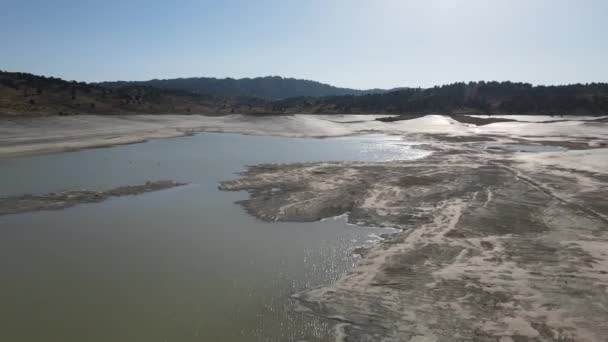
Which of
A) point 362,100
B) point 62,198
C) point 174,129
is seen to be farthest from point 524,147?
point 362,100

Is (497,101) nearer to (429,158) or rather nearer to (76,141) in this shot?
(429,158)

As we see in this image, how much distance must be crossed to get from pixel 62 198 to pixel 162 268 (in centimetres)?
835

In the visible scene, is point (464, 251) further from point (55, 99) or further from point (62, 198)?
point (55, 99)

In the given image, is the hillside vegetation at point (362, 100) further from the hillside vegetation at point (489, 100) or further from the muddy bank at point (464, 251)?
the muddy bank at point (464, 251)

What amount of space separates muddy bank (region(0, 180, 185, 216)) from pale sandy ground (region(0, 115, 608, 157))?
11.8m

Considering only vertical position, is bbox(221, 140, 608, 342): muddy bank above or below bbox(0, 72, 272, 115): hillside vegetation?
below

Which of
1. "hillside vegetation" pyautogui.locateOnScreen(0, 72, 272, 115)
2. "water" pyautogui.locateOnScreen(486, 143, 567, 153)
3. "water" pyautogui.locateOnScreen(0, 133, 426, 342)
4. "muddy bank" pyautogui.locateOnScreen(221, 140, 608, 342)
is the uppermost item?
"hillside vegetation" pyautogui.locateOnScreen(0, 72, 272, 115)

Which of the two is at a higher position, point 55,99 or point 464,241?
point 55,99

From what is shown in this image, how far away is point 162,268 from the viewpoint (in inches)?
368

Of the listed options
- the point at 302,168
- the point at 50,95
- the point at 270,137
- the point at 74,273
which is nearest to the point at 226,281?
the point at 74,273

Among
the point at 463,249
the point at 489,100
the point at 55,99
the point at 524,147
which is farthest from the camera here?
the point at 489,100

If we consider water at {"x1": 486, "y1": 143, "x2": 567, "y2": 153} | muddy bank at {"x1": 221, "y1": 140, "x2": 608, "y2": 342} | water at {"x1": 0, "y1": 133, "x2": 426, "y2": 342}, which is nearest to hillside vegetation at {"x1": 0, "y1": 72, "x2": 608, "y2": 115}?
water at {"x1": 0, "y1": 133, "x2": 426, "y2": 342}

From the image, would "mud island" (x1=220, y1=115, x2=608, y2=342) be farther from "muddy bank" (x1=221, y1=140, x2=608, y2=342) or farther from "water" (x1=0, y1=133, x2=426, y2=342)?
"water" (x1=0, y1=133, x2=426, y2=342)

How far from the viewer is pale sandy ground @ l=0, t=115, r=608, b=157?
32.2 meters
